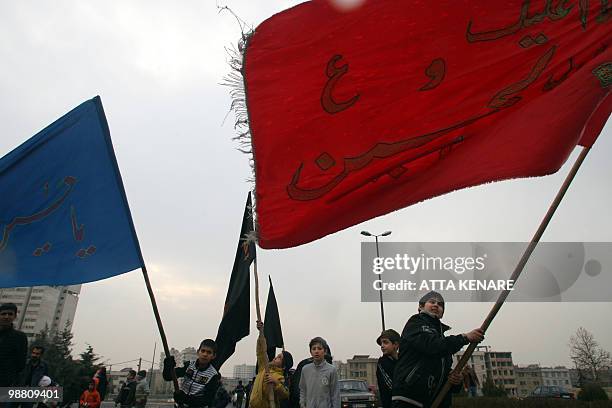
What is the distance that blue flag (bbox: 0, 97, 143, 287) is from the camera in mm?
4426

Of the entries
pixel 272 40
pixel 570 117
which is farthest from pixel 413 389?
pixel 272 40

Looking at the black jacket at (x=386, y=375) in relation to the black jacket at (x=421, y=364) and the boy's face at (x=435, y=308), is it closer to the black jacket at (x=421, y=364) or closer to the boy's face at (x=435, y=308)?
the black jacket at (x=421, y=364)

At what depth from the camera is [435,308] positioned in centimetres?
353

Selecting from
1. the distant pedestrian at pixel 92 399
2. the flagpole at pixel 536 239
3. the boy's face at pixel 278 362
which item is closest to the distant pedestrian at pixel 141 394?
the distant pedestrian at pixel 92 399

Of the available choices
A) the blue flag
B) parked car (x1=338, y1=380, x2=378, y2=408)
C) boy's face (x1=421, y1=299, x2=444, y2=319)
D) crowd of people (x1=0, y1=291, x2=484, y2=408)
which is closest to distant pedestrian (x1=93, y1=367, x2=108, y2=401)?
crowd of people (x1=0, y1=291, x2=484, y2=408)

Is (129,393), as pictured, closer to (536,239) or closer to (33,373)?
(33,373)

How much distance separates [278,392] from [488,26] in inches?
178

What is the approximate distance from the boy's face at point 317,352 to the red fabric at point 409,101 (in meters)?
2.92

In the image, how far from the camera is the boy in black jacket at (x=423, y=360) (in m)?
3.13

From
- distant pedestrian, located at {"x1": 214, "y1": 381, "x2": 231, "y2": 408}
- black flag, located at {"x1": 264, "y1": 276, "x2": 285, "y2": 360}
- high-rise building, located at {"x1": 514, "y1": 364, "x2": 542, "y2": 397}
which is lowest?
distant pedestrian, located at {"x1": 214, "y1": 381, "x2": 231, "y2": 408}

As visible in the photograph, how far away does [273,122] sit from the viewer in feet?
11.6

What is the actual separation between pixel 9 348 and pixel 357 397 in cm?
1023

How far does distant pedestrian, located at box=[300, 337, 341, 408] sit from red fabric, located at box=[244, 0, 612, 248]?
297cm

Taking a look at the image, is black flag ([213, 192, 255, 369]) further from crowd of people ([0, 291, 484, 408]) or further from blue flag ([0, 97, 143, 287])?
blue flag ([0, 97, 143, 287])
